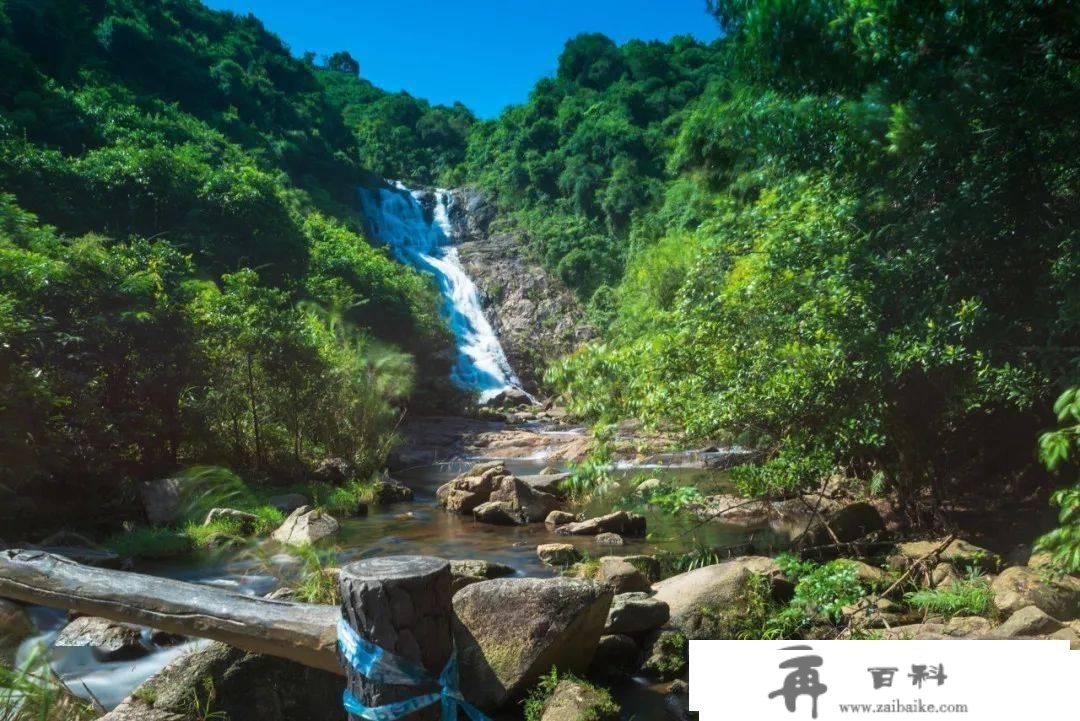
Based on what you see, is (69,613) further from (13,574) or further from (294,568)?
(294,568)

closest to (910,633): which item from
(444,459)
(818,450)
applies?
(818,450)

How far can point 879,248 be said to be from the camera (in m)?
5.82

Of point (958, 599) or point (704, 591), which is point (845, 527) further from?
point (704, 591)

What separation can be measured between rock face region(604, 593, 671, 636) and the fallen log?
230cm

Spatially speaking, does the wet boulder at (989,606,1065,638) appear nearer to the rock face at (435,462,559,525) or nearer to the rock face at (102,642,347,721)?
the rock face at (102,642,347,721)

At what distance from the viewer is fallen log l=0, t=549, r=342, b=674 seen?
146 inches

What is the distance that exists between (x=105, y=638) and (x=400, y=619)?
4108mm

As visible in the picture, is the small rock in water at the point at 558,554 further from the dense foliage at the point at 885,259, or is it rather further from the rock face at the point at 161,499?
Result: the rock face at the point at 161,499

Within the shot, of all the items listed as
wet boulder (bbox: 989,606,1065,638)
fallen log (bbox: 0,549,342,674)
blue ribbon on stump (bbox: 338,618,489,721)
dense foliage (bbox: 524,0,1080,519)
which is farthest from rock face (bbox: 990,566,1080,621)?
fallen log (bbox: 0,549,342,674)

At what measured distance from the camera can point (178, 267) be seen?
43.2 ft

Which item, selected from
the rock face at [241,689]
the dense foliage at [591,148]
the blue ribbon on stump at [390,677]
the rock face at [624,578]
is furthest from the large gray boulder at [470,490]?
the dense foliage at [591,148]

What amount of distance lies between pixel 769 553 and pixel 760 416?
2.15 meters

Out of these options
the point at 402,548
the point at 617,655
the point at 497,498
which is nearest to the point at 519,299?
the point at 497,498

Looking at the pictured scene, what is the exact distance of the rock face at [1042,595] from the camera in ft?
17.1
